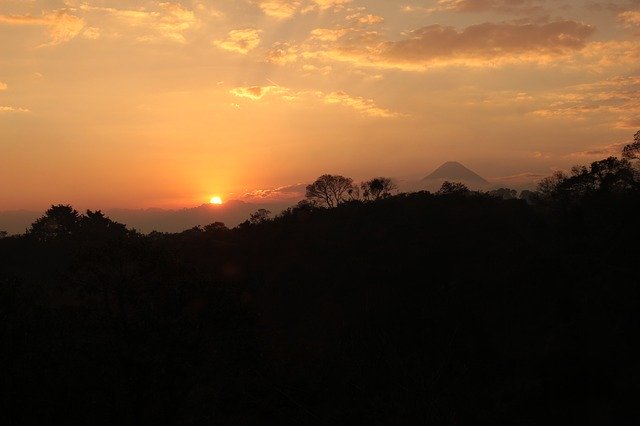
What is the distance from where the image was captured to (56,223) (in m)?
91.0

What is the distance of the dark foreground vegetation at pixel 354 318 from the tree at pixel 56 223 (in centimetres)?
789

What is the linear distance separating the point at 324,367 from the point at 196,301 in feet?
47.5

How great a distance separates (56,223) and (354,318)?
235 ft

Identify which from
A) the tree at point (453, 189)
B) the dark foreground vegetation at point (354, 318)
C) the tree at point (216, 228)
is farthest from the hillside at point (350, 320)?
the tree at point (216, 228)

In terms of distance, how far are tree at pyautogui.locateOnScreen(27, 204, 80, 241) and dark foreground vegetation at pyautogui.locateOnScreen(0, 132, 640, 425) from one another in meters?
7.89

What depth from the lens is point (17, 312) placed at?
787 inches

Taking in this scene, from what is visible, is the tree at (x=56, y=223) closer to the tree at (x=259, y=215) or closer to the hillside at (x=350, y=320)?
the hillside at (x=350, y=320)

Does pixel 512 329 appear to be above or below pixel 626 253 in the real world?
below

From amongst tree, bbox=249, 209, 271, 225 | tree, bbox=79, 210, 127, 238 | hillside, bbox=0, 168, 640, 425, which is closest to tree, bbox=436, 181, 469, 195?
hillside, bbox=0, 168, 640, 425

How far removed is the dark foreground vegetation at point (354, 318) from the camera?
19.6m

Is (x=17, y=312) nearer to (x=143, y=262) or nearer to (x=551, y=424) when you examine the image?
(x=143, y=262)

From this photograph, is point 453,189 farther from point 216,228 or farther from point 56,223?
point 56,223

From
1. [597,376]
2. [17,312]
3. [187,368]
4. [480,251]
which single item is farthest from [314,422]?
[480,251]

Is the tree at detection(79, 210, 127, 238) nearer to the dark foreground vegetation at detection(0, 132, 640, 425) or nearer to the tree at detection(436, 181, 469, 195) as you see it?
the dark foreground vegetation at detection(0, 132, 640, 425)
